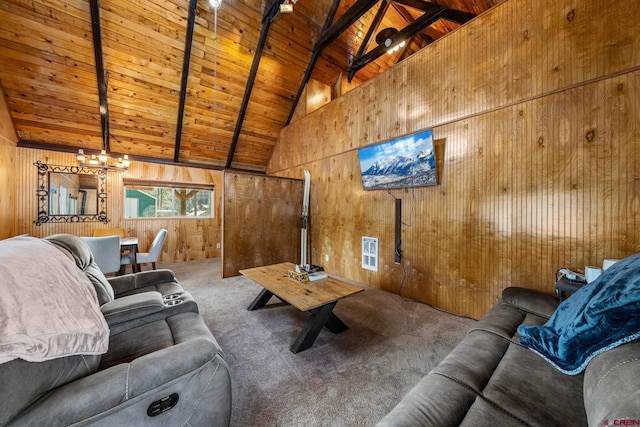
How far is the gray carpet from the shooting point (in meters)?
1.42

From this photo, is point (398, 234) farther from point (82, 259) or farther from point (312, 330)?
point (82, 259)

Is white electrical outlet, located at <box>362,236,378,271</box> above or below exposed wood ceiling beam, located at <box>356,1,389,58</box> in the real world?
below

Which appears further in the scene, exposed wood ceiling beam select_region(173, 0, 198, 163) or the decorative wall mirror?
the decorative wall mirror

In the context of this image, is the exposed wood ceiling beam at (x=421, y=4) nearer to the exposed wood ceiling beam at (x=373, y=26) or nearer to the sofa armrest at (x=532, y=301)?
the exposed wood ceiling beam at (x=373, y=26)

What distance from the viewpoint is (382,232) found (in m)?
3.53

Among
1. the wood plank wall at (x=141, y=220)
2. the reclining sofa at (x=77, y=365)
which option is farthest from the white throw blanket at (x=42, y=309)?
the wood plank wall at (x=141, y=220)

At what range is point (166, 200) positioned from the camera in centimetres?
563

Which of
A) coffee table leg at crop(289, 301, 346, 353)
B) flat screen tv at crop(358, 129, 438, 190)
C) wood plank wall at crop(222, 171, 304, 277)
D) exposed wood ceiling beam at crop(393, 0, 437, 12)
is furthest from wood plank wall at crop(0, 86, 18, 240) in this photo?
exposed wood ceiling beam at crop(393, 0, 437, 12)

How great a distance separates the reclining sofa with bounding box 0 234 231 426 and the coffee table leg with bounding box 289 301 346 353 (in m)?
0.94

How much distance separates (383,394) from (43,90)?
626cm

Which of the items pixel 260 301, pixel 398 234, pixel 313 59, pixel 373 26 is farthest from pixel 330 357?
pixel 373 26

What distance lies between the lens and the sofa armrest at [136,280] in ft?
6.84

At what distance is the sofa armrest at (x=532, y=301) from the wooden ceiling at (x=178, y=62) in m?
3.66

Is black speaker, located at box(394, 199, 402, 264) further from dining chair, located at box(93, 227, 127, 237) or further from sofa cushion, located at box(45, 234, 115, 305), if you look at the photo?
dining chair, located at box(93, 227, 127, 237)
